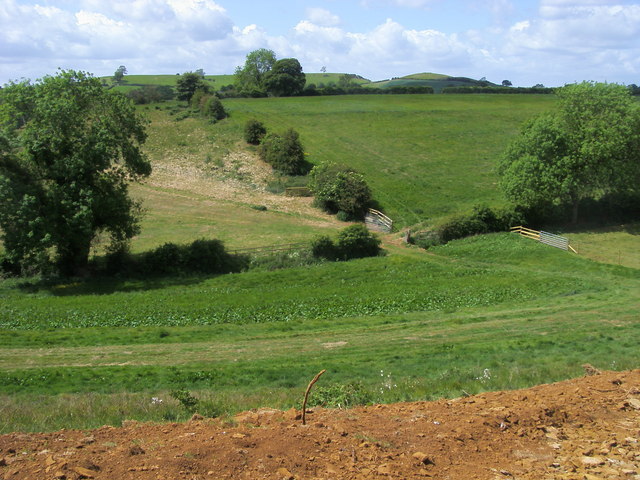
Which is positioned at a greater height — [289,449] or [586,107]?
[586,107]

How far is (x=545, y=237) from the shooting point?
42500 mm

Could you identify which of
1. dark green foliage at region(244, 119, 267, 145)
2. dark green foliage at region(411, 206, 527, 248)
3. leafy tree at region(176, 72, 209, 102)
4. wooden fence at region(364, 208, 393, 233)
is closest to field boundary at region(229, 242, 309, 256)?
dark green foliage at region(411, 206, 527, 248)

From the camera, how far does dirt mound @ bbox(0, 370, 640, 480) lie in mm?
9039

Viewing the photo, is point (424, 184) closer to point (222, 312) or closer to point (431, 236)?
point (431, 236)

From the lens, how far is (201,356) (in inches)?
891

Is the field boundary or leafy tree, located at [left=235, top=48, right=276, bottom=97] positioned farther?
leafy tree, located at [left=235, top=48, right=276, bottom=97]

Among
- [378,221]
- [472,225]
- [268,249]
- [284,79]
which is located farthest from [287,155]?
[284,79]

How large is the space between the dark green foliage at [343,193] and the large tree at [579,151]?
12861 mm

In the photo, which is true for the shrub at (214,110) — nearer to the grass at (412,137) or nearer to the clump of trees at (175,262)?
the grass at (412,137)

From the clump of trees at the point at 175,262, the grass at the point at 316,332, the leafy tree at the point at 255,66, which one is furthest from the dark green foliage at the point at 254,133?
the leafy tree at the point at 255,66

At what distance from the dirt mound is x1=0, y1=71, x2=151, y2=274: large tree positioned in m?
27.0

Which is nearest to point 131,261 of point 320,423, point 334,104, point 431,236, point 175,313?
point 175,313

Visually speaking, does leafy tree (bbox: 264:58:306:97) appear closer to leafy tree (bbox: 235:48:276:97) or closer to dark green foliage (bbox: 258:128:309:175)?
leafy tree (bbox: 235:48:276:97)

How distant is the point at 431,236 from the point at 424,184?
58.3 feet
